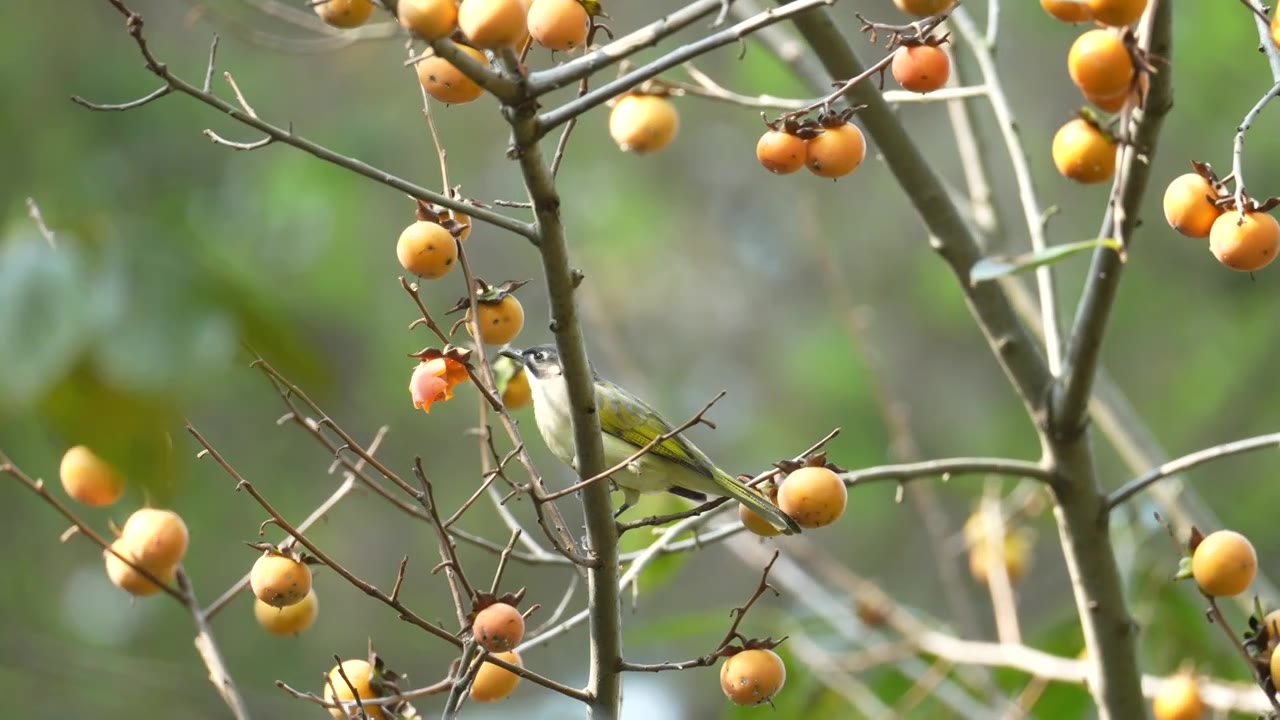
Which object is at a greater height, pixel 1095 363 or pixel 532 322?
pixel 532 322

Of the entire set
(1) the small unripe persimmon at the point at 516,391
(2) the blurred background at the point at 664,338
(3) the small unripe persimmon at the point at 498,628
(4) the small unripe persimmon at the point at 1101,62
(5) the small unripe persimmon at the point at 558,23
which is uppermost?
(2) the blurred background at the point at 664,338

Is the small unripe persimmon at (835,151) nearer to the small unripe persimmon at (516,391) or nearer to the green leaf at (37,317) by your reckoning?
the small unripe persimmon at (516,391)

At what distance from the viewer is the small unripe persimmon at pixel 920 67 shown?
2381mm

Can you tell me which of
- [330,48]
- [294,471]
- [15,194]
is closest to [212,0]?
[294,471]

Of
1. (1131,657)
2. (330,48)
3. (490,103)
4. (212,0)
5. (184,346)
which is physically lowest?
(184,346)

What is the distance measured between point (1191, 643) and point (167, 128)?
7.04 m

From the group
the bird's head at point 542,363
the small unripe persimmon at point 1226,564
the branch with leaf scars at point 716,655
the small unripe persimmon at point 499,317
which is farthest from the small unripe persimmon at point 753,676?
the bird's head at point 542,363

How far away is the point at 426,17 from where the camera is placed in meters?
1.65

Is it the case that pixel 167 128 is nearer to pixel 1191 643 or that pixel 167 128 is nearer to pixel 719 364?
pixel 719 364

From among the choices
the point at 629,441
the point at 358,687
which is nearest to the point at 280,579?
the point at 358,687

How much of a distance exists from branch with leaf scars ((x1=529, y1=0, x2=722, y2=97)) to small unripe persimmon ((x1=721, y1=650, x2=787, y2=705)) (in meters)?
1.04

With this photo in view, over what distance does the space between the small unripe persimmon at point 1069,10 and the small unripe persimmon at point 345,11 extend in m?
1.06

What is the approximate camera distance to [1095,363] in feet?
9.27

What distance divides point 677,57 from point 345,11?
1.56 feet
